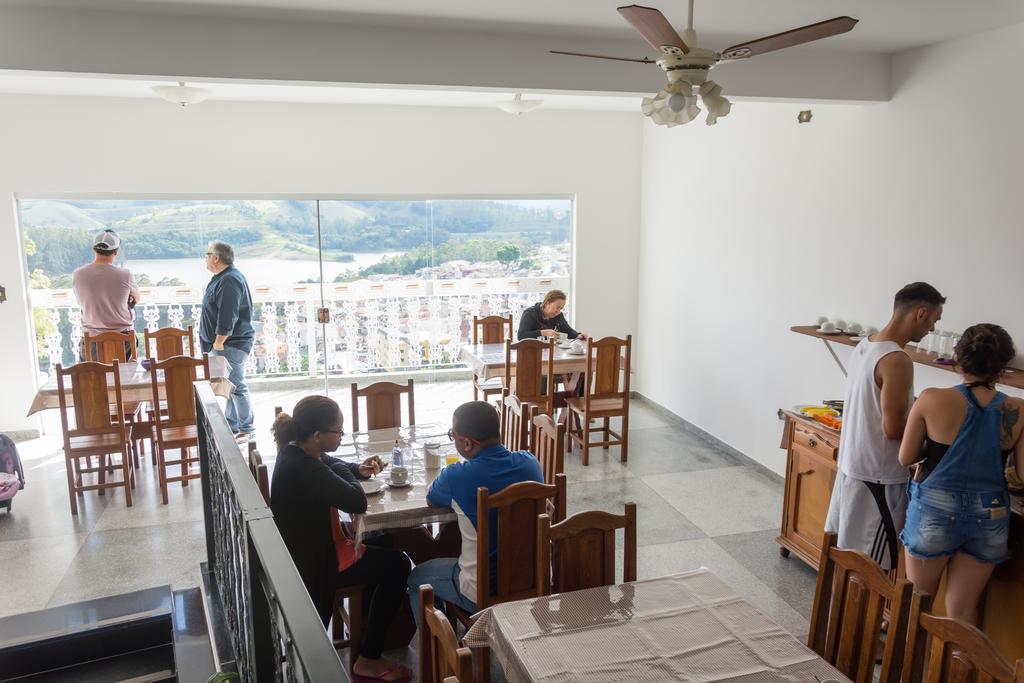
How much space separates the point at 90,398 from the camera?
4.62 metres

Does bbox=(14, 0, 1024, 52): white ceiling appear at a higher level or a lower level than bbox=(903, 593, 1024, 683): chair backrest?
higher

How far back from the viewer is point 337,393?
7.54 meters

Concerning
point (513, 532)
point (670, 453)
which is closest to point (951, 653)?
point (513, 532)

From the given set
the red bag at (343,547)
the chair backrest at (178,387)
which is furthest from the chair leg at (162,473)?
the red bag at (343,547)

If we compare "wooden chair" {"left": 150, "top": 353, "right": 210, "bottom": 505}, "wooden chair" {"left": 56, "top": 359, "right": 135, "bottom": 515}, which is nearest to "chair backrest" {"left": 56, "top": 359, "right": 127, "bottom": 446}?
"wooden chair" {"left": 56, "top": 359, "right": 135, "bottom": 515}

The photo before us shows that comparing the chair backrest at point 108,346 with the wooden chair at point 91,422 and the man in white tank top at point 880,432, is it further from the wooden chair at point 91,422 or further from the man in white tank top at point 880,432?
the man in white tank top at point 880,432

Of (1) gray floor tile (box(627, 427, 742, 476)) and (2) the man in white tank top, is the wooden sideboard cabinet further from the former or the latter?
(1) gray floor tile (box(627, 427, 742, 476))

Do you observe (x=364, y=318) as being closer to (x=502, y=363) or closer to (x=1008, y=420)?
(x=502, y=363)

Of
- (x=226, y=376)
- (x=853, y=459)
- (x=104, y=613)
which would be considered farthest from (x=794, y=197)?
(x=104, y=613)

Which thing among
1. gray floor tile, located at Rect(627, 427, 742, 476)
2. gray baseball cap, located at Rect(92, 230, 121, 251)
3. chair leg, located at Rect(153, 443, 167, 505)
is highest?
gray baseball cap, located at Rect(92, 230, 121, 251)

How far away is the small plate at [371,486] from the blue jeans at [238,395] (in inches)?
120

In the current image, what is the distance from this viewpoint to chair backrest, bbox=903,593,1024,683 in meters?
1.77

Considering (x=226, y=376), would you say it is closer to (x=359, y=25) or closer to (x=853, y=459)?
(x=359, y=25)

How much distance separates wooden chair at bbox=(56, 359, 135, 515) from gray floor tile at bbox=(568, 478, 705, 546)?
2877mm
